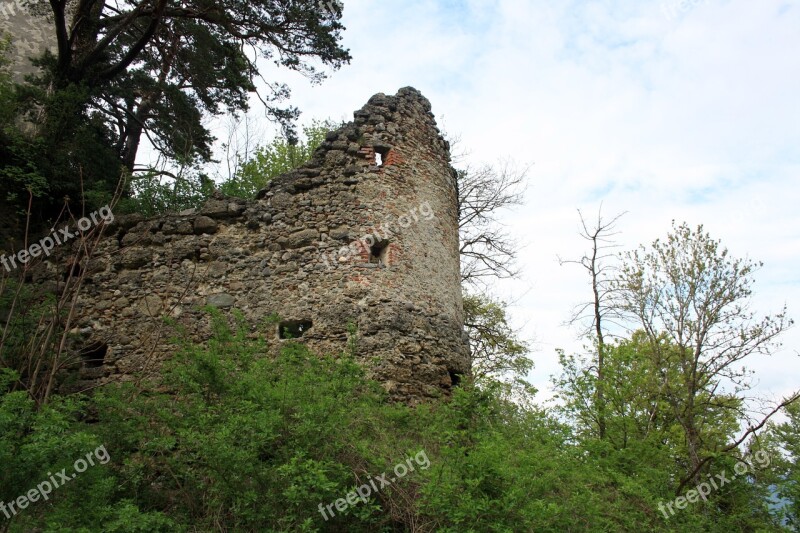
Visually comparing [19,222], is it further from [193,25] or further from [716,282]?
[716,282]

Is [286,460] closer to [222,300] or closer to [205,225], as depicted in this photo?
[222,300]

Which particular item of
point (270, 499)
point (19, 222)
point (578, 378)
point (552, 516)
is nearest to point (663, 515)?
point (552, 516)

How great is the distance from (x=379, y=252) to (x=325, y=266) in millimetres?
708

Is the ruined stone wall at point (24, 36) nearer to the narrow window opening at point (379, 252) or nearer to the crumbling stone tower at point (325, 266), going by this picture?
the crumbling stone tower at point (325, 266)

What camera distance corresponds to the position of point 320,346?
6.99 meters

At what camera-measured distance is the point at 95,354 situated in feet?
25.6

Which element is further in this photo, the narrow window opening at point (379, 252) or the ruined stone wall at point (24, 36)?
the ruined stone wall at point (24, 36)

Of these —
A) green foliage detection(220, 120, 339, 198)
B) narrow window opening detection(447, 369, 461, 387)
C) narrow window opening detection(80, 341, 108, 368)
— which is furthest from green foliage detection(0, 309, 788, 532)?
green foliage detection(220, 120, 339, 198)

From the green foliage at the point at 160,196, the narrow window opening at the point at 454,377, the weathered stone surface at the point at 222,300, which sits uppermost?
the green foliage at the point at 160,196

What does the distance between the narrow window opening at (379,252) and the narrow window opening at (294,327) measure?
3.63ft

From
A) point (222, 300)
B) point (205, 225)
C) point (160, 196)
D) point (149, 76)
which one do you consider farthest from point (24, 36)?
point (222, 300)

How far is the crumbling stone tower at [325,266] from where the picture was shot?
7.13 m

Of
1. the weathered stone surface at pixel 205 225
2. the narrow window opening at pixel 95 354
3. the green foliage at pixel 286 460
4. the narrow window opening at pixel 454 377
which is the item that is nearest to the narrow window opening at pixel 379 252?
the narrow window opening at pixel 454 377

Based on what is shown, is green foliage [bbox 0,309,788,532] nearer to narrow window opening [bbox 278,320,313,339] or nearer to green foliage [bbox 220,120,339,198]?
narrow window opening [bbox 278,320,313,339]
